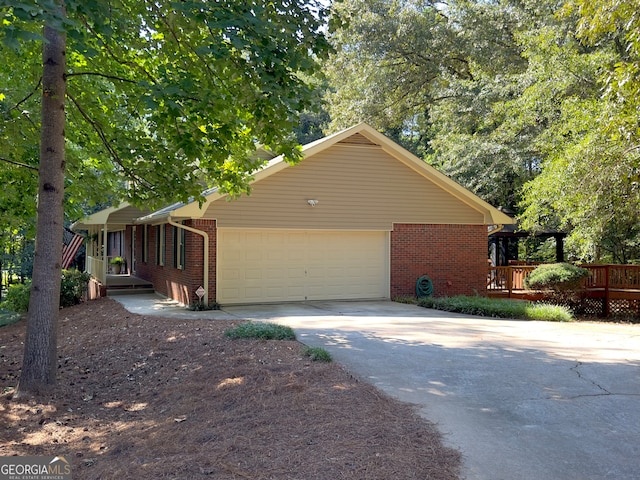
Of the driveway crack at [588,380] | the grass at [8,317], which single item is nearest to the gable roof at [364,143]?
the grass at [8,317]

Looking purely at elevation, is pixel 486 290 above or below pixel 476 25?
below

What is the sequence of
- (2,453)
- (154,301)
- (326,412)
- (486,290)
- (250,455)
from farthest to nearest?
(486,290) < (154,301) < (326,412) < (2,453) < (250,455)

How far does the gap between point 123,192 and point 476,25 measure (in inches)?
730

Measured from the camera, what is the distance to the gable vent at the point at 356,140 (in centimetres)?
1553

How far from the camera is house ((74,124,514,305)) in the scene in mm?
14312

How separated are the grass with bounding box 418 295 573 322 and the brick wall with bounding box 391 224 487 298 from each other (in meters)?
1.74

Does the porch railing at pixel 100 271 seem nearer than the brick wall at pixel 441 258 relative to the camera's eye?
No

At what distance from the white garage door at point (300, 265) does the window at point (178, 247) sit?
1.53 metres

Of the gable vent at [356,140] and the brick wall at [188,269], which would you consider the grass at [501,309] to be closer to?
the gable vent at [356,140]

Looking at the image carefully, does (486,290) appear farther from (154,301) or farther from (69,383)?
(69,383)

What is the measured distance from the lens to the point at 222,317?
12.1 m

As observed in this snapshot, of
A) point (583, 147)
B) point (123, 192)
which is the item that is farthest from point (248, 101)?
point (583, 147)

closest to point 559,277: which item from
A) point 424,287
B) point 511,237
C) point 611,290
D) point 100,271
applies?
point 611,290

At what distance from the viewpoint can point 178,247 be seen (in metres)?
15.6
